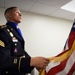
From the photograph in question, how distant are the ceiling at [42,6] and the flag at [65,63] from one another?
2570 millimetres

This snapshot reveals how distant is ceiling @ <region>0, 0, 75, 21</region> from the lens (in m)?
3.46

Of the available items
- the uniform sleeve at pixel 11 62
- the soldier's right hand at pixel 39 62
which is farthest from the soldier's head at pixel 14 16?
the soldier's right hand at pixel 39 62

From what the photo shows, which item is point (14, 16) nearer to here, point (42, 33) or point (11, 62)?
point (11, 62)

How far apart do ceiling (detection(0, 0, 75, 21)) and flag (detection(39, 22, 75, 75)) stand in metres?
2.57

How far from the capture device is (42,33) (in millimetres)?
4312

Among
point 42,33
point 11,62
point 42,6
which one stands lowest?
point 42,33

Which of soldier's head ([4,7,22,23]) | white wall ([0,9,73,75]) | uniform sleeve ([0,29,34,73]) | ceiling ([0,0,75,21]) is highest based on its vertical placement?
soldier's head ([4,7,22,23])

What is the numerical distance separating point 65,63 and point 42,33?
3354mm

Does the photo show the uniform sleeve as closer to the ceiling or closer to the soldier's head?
the soldier's head

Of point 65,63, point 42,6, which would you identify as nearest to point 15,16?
point 65,63

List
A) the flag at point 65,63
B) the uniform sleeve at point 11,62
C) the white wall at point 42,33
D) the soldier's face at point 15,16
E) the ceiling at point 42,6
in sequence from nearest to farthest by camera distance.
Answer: the flag at point 65,63, the uniform sleeve at point 11,62, the soldier's face at point 15,16, the ceiling at point 42,6, the white wall at point 42,33

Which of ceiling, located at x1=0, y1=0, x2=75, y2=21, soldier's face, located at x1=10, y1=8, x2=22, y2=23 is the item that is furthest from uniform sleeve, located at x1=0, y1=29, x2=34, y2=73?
ceiling, located at x1=0, y1=0, x2=75, y2=21

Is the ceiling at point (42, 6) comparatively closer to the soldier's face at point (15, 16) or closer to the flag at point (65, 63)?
the soldier's face at point (15, 16)

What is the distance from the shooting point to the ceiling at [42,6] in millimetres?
3461
